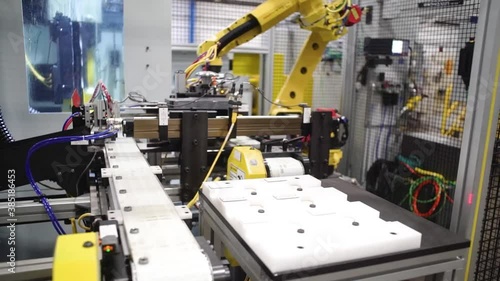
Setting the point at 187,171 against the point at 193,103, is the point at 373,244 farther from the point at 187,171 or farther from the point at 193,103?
the point at 193,103

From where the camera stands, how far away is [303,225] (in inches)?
41.6

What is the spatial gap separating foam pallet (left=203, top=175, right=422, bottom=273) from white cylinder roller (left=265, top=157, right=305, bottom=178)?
1.44 feet

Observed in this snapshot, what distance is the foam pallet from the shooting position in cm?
90

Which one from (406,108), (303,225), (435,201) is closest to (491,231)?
(303,225)

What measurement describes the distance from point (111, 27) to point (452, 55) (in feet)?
11.6

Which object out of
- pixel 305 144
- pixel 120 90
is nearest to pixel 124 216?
pixel 305 144

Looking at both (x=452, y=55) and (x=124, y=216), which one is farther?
(x=452, y=55)

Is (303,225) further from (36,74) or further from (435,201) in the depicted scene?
(36,74)

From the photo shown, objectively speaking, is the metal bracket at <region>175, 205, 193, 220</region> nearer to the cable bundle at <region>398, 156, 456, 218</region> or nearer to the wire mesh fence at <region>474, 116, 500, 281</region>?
the wire mesh fence at <region>474, 116, 500, 281</region>

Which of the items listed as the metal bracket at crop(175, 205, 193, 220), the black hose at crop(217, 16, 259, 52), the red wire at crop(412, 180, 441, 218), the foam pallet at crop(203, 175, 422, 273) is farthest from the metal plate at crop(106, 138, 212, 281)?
the red wire at crop(412, 180, 441, 218)

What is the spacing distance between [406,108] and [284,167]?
8.05 feet

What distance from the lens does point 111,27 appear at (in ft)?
10.8

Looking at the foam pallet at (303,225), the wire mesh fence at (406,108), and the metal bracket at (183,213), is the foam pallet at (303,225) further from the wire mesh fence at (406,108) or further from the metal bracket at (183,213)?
the wire mesh fence at (406,108)

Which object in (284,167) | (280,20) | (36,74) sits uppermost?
(280,20)
